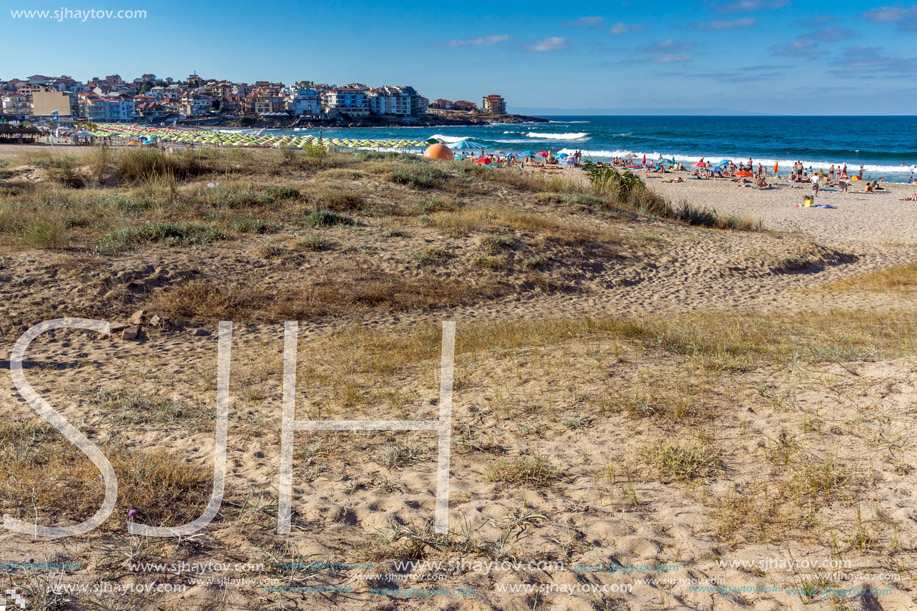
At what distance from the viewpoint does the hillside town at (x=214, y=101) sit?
108 meters

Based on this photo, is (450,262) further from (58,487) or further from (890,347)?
(58,487)

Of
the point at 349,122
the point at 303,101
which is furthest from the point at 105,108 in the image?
the point at 349,122

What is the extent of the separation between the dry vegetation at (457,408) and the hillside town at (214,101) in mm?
102738

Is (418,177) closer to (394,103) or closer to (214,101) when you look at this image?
(214,101)

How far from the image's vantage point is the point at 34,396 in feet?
16.2

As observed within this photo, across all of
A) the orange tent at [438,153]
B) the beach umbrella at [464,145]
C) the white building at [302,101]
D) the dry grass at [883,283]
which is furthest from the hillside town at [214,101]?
the dry grass at [883,283]

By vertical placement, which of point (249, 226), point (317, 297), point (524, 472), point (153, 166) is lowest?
point (524, 472)

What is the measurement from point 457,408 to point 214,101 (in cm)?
13869

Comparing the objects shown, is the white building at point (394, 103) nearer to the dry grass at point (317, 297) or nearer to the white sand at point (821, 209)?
the white sand at point (821, 209)

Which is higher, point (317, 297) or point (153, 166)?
point (153, 166)

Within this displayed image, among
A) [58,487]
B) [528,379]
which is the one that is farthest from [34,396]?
[528,379]

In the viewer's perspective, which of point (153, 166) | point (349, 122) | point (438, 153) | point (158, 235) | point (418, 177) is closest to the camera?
point (158, 235)

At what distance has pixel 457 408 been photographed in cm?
497

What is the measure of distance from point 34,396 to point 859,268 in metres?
14.0
